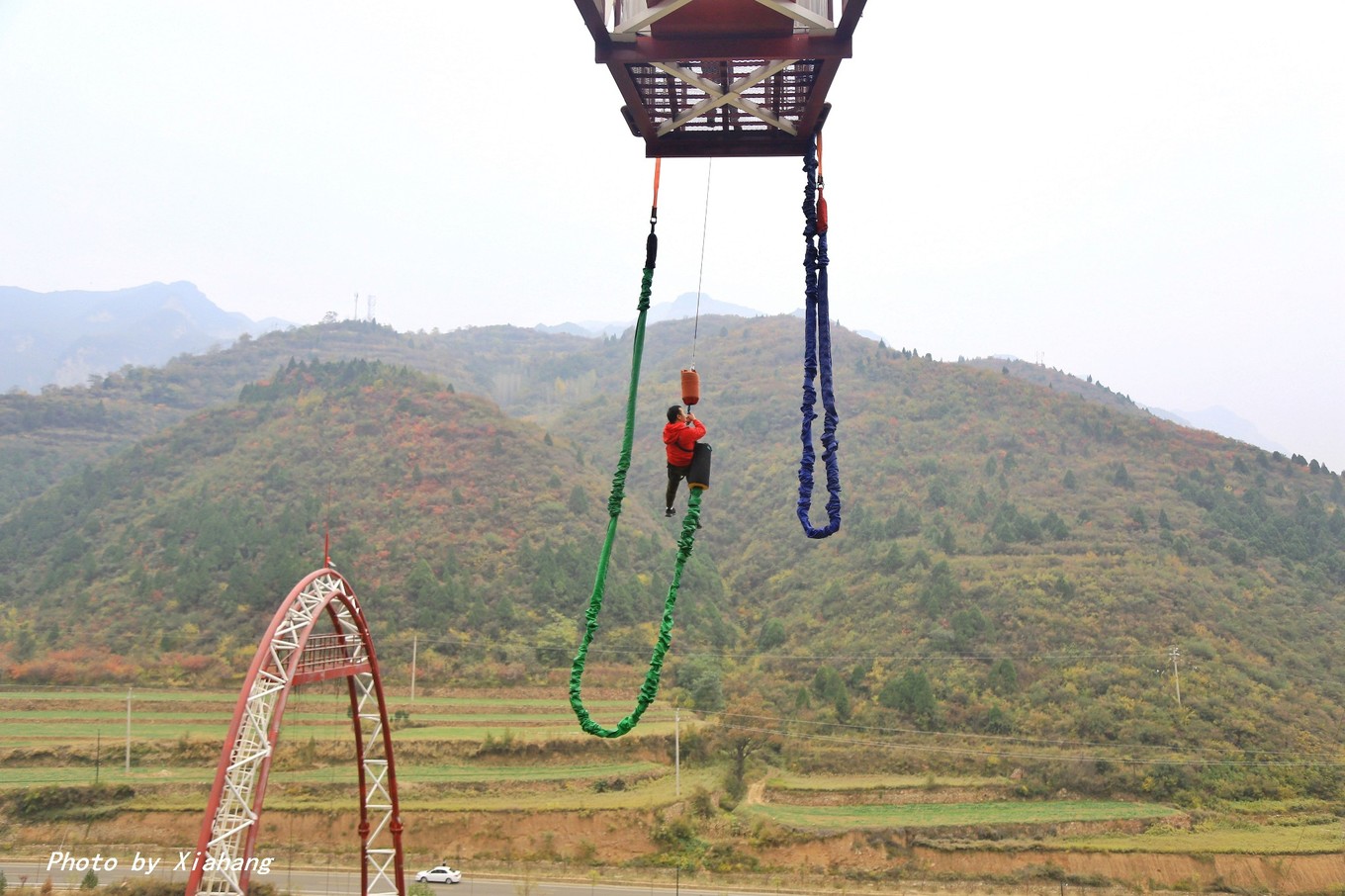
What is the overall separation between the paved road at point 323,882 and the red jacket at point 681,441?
1876 centimetres

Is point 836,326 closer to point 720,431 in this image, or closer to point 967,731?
point 720,431

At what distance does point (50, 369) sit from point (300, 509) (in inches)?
6321

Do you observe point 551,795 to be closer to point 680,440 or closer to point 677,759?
point 677,759

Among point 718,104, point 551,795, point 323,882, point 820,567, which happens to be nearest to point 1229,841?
point 551,795

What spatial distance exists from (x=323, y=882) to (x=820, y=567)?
27585 mm

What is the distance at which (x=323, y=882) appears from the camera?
2248cm

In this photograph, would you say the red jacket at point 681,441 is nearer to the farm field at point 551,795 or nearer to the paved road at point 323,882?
the paved road at point 323,882

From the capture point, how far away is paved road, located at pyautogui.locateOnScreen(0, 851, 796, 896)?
21.5 meters

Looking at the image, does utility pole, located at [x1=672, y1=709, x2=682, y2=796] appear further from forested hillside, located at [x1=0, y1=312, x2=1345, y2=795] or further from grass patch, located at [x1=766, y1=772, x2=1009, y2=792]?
grass patch, located at [x1=766, y1=772, x2=1009, y2=792]

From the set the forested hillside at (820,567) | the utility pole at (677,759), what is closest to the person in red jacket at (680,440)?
the utility pole at (677,759)

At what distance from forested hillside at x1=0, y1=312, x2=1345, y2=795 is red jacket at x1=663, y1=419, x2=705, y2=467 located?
26.6 metres

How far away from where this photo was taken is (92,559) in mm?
40125

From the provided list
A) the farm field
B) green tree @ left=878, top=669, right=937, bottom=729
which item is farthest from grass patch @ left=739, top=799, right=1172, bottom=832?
green tree @ left=878, top=669, right=937, bottom=729

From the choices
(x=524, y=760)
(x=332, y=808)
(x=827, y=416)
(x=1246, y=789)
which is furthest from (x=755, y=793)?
(x=827, y=416)
